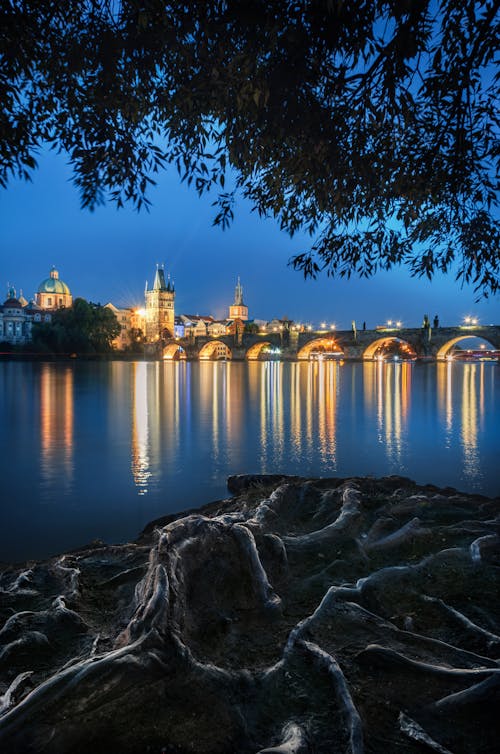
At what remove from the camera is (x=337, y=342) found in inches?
4953

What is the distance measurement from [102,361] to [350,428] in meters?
89.5

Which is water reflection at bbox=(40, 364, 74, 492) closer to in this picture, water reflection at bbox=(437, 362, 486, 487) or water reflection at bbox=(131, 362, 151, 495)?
water reflection at bbox=(131, 362, 151, 495)

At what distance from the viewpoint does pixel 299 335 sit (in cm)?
13275

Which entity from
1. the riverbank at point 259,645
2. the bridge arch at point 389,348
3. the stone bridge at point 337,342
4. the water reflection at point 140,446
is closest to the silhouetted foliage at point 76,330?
the water reflection at point 140,446

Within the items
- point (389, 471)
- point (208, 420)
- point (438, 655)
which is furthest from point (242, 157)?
point (208, 420)

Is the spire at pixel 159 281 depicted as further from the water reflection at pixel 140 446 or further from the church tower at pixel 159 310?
the water reflection at pixel 140 446

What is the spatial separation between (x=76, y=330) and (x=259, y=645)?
87551 mm

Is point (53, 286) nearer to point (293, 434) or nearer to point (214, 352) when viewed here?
point (214, 352)

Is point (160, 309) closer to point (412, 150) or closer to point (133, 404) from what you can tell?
point (133, 404)

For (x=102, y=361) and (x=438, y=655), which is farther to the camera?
(x=102, y=361)

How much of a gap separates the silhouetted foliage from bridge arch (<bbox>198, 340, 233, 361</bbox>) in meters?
62.1

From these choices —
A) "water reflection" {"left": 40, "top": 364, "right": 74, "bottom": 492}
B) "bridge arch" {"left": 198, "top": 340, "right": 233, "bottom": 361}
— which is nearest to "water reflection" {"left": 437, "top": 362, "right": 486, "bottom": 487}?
"water reflection" {"left": 40, "top": 364, "right": 74, "bottom": 492}

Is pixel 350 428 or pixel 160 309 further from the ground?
pixel 160 309

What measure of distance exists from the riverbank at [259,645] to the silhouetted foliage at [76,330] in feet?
277
